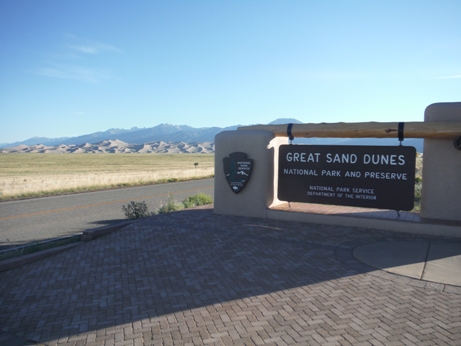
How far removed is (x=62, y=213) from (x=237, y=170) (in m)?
7.89

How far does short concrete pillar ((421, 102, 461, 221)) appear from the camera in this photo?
9.47 metres

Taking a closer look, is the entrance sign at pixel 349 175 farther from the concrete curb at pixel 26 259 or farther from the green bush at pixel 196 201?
the concrete curb at pixel 26 259

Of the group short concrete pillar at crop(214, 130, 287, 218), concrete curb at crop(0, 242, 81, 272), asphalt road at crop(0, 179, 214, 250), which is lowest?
asphalt road at crop(0, 179, 214, 250)

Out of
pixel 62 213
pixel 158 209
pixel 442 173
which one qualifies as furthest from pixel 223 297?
pixel 62 213

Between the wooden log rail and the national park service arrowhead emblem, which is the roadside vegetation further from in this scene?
the wooden log rail

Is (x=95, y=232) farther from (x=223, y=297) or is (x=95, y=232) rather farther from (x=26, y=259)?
(x=223, y=297)

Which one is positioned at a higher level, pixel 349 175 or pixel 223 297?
pixel 349 175

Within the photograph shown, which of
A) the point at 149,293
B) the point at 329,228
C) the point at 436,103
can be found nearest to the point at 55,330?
the point at 149,293

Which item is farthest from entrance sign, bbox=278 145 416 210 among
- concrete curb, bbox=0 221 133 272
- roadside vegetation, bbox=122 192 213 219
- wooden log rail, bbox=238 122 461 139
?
concrete curb, bbox=0 221 133 272

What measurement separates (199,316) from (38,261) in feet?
13.8

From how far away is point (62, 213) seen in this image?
1565 cm

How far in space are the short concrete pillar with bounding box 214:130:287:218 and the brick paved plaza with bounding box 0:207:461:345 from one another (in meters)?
2.34

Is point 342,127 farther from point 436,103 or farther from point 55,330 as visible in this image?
point 55,330

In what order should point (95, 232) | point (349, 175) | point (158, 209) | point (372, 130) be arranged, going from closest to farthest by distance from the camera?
1. point (95, 232)
2. point (372, 130)
3. point (349, 175)
4. point (158, 209)
